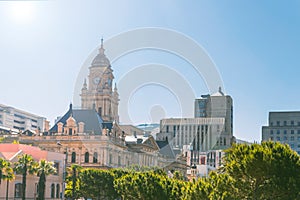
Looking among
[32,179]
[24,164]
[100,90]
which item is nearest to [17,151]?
[32,179]

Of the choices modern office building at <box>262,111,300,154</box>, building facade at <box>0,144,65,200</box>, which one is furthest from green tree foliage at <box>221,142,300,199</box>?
modern office building at <box>262,111,300,154</box>

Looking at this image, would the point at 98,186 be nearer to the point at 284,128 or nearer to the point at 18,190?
the point at 18,190

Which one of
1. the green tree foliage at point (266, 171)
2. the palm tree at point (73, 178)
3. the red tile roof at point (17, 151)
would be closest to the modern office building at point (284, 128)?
the palm tree at point (73, 178)

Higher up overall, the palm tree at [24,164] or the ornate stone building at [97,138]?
the ornate stone building at [97,138]

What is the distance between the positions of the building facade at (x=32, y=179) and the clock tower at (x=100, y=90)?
69.9 meters

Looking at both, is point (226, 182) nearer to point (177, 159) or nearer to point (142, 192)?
point (142, 192)

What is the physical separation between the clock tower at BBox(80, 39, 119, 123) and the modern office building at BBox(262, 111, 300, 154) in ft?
188

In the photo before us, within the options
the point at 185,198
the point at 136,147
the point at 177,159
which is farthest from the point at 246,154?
the point at 177,159

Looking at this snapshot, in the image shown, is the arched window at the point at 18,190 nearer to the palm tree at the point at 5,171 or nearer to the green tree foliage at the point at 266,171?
the palm tree at the point at 5,171

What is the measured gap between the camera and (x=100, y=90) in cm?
16112

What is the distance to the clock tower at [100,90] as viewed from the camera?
16050 cm

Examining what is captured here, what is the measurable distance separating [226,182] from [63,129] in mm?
82028

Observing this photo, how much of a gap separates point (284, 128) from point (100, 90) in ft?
225

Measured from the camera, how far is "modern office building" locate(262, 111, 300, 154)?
188 metres
